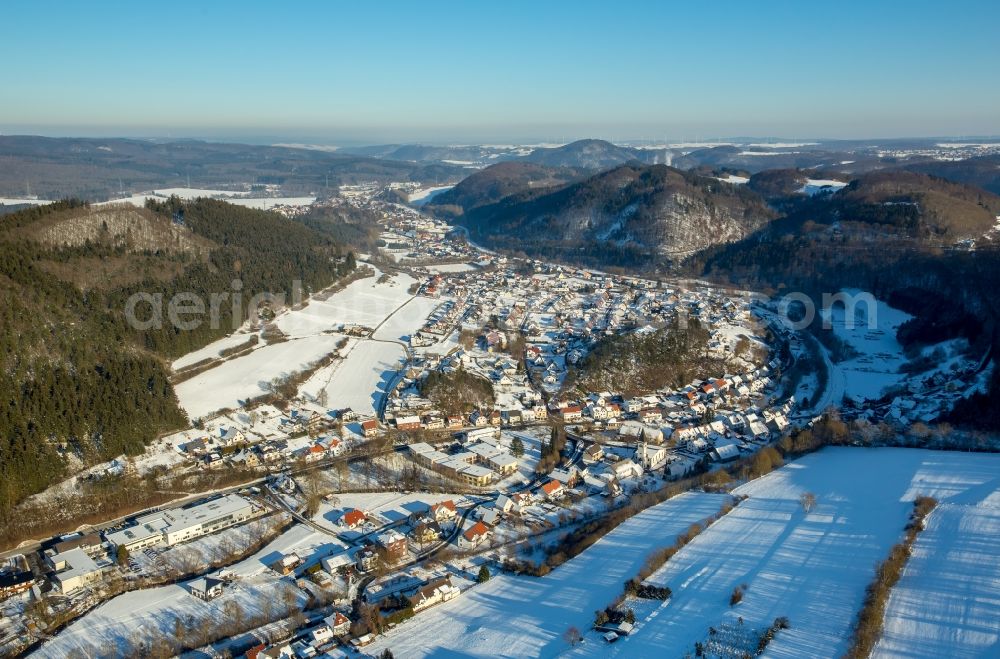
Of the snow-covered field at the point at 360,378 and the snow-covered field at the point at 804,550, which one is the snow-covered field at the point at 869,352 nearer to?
the snow-covered field at the point at 804,550

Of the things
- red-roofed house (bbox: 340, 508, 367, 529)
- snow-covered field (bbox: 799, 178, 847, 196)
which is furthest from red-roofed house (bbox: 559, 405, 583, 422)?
snow-covered field (bbox: 799, 178, 847, 196)

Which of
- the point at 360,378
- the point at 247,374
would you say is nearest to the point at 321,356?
the point at 360,378

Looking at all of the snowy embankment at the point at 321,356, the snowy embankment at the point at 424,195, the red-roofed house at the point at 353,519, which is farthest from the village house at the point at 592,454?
the snowy embankment at the point at 424,195

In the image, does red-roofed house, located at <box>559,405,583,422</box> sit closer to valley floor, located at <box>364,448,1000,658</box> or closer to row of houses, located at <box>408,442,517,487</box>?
row of houses, located at <box>408,442,517,487</box>

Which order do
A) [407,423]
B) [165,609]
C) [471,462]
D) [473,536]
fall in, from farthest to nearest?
[407,423], [471,462], [473,536], [165,609]

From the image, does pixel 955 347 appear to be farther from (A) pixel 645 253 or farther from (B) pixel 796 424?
(A) pixel 645 253

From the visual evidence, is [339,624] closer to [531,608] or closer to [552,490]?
[531,608]
